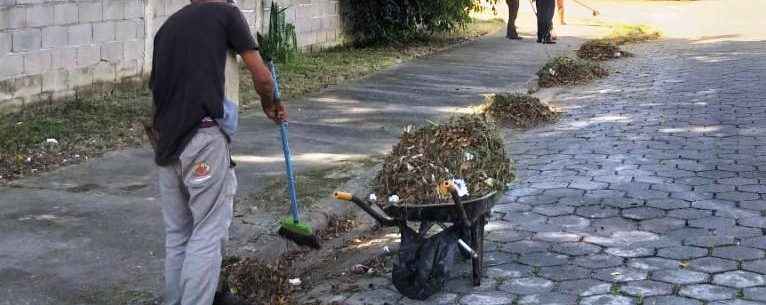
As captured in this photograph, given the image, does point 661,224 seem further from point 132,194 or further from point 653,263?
point 132,194

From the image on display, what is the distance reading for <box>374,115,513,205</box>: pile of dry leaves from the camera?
17.0 feet

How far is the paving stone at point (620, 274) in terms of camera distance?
5.46 meters

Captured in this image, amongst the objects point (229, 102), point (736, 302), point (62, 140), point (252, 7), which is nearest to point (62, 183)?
point (62, 140)

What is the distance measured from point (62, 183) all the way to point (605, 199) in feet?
13.4

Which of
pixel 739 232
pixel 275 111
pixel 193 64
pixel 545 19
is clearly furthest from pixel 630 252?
pixel 545 19

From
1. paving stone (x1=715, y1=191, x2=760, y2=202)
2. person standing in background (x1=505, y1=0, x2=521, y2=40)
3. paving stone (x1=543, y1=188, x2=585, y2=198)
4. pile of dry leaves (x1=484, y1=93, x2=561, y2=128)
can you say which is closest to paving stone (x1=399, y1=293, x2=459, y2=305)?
paving stone (x1=543, y1=188, x2=585, y2=198)

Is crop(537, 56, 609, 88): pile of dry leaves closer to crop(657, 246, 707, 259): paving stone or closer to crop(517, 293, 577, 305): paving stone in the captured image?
crop(657, 246, 707, 259): paving stone

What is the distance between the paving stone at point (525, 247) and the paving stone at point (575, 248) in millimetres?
73

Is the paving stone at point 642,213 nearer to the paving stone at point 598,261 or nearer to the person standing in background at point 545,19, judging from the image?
the paving stone at point 598,261

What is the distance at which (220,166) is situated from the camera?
4617 millimetres

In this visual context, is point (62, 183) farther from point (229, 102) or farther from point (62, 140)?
point (229, 102)

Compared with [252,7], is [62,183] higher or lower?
lower

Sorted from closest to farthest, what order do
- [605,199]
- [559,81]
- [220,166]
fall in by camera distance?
[220,166]
[605,199]
[559,81]

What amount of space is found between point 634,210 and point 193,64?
366 centimetres
